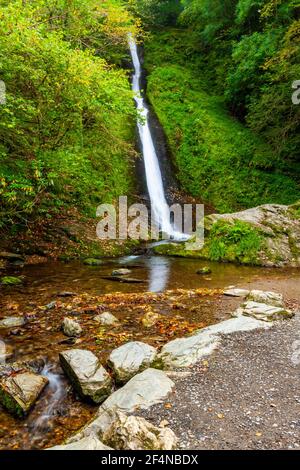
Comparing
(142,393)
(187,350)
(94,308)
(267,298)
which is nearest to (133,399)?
(142,393)

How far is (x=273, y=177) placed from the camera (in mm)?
15859

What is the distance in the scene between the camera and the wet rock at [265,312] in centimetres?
484

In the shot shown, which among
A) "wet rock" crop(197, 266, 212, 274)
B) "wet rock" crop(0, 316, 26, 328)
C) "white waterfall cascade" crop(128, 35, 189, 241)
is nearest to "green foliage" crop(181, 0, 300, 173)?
"white waterfall cascade" crop(128, 35, 189, 241)

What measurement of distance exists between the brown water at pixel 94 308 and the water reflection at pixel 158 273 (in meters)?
0.02

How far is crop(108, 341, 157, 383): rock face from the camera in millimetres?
3714

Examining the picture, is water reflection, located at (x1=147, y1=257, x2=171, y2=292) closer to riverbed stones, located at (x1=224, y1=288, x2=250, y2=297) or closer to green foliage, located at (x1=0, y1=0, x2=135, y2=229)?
riverbed stones, located at (x1=224, y1=288, x2=250, y2=297)

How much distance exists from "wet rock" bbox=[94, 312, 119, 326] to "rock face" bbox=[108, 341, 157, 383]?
1027 millimetres

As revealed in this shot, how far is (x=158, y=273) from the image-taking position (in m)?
8.36

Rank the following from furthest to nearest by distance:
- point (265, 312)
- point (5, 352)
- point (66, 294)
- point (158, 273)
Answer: point (158, 273) < point (66, 294) < point (265, 312) < point (5, 352)

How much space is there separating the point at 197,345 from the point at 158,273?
14.5 feet

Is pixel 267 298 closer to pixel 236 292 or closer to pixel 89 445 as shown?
pixel 236 292

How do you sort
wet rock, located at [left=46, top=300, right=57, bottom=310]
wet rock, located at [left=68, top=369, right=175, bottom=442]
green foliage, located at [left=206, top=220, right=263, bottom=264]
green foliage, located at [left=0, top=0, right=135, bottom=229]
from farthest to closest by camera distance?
green foliage, located at [left=206, top=220, right=263, bottom=264]
green foliage, located at [left=0, top=0, right=135, bottom=229]
wet rock, located at [left=46, top=300, right=57, bottom=310]
wet rock, located at [left=68, top=369, right=175, bottom=442]

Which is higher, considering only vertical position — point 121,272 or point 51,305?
point 121,272
